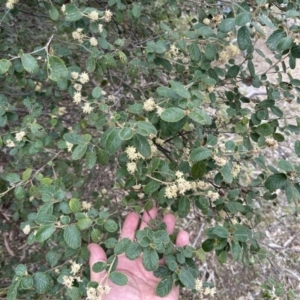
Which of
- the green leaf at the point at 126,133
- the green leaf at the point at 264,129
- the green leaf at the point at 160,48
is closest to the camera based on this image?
the green leaf at the point at 126,133

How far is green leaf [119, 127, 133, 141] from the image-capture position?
36.5 inches

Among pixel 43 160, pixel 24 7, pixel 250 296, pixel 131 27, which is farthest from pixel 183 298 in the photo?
pixel 24 7

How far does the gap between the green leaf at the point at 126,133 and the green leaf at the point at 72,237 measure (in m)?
0.31

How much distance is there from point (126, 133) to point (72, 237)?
1.10 ft

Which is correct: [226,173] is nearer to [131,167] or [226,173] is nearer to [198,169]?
[198,169]

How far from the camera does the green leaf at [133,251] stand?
1.06m

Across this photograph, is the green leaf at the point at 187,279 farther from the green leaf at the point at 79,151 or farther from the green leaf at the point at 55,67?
the green leaf at the point at 55,67

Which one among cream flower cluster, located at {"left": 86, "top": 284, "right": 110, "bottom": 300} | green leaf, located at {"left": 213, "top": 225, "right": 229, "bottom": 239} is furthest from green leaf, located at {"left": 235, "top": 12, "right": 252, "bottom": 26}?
cream flower cluster, located at {"left": 86, "top": 284, "right": 110, "bottom": 300}

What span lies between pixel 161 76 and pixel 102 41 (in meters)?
0.68

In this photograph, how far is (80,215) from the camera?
110 centimetres

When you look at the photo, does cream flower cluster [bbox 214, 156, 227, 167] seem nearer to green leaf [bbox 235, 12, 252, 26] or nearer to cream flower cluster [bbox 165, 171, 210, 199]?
cream flower cluster [bbox 165, 171, 210, 199]

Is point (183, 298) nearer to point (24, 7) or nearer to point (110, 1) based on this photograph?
point (110, 1)

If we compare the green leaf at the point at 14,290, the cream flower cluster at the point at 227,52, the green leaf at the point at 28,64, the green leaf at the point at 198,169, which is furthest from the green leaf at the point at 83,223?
the cream flower cluster at the point at 227,52

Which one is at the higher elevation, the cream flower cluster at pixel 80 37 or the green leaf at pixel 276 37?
the green leaf at pixel 276 37
